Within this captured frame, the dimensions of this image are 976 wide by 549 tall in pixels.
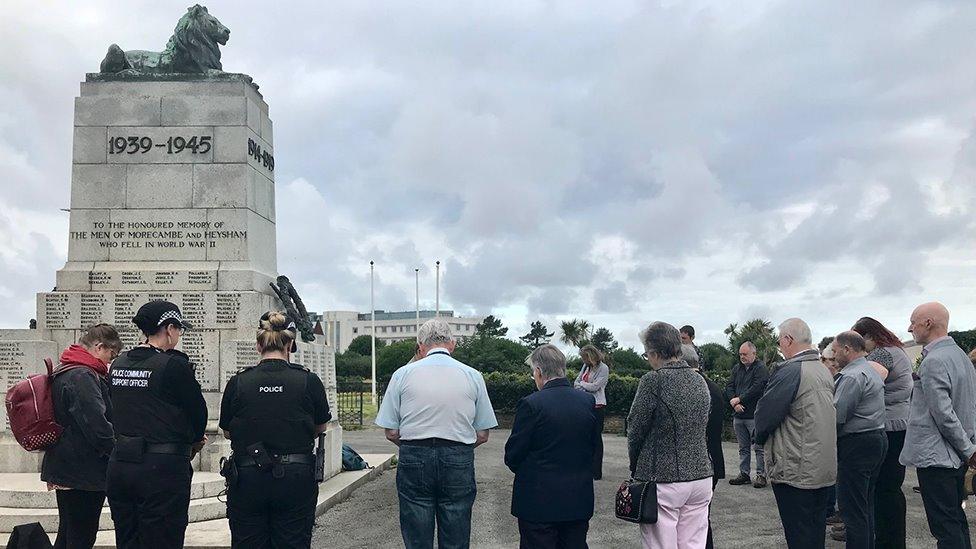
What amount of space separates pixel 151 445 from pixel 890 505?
5.74 metres

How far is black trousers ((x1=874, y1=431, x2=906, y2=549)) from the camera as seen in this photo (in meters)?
7.14

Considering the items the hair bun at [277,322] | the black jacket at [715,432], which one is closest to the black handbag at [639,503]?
the black jacket at [715,432]

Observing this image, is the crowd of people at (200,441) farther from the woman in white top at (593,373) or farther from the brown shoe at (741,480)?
the brown shoe at (741,480)

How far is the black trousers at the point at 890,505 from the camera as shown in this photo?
7141 millimetres

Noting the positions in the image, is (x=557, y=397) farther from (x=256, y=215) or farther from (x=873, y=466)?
(x=256, y=215)

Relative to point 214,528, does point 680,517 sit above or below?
above

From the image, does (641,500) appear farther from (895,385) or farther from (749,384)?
(749,384)

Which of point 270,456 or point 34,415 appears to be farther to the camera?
point 34,415

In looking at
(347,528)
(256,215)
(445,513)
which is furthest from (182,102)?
(445,513)

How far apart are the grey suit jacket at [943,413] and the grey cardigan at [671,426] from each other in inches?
71.6

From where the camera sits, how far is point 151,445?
523 centimetres

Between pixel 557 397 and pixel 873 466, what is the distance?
9.12 feet

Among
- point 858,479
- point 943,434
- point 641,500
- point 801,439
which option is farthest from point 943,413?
point 641,500

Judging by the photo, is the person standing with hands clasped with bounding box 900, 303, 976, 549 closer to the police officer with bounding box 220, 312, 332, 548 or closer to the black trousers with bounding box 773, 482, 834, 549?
the black trousers with bounding box 773, 482, 834, 549
